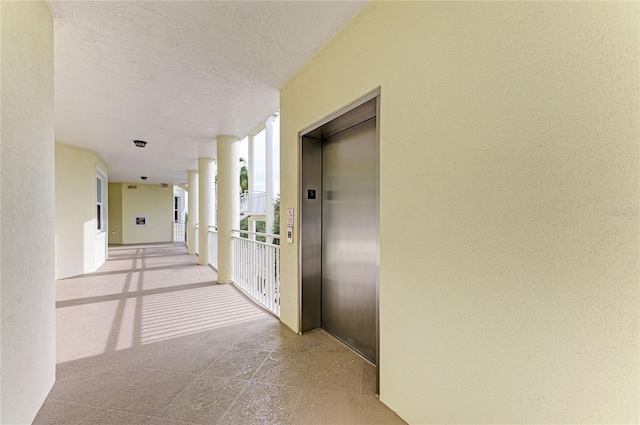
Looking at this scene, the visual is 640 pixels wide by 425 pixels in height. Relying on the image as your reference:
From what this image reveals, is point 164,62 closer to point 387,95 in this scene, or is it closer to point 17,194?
point 17,194

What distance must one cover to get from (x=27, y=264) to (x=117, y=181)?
11407 mm

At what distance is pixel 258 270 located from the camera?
403cm

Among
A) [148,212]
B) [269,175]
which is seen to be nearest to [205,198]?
[269,175]

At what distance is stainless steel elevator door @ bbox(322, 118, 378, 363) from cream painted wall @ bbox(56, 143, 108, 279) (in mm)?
5689

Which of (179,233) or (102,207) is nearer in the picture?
(102,207)

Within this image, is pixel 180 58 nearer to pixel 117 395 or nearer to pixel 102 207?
pixel 117 395

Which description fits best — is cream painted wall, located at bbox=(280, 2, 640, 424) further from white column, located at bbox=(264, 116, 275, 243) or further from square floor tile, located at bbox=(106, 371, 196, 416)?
white column, located at bbox=(264, 116, 275, 243)

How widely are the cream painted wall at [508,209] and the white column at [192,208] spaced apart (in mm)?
7901

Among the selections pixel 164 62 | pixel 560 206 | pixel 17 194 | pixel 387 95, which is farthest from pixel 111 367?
pixel 560 206

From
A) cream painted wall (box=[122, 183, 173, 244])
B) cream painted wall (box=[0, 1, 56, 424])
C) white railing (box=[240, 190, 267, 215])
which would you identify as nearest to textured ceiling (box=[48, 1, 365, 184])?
cream painted wall (box=[0, 1, 56, 424])

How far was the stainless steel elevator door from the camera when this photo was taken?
239 cm

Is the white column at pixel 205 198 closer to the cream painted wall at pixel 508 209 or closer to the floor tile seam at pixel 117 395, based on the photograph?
the floor tile seam at pixel 117 395

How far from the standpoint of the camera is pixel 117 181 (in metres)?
11.0

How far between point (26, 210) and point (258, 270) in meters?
2.70
